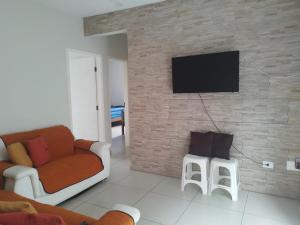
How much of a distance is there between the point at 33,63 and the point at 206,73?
8.25 ft

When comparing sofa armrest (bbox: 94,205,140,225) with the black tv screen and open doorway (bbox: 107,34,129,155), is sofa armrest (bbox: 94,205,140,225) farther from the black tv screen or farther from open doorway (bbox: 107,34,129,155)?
open doorway (bbox: 107,34,129,155)

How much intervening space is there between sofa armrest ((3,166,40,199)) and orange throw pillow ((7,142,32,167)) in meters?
0.29

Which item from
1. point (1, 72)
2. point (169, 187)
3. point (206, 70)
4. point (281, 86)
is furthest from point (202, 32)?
point (1, 72)

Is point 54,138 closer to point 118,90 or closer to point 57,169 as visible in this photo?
point 57,169

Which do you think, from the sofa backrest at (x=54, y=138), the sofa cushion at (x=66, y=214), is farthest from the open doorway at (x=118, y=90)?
the sofa cushion at (x=66, y=214)

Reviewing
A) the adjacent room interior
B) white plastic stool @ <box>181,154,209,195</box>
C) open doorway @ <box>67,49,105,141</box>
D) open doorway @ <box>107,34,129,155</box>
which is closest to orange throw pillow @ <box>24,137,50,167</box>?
the adjacent room interior

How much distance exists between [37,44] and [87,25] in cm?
107

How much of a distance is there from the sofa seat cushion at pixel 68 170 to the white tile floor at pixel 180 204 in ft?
0.95

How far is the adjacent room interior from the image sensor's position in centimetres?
262

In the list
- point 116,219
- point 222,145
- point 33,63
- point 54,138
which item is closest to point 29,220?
point 116,219

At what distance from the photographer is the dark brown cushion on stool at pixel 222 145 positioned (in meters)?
2.91

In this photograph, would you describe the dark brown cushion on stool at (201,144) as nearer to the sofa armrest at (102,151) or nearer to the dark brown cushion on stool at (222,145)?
the dark brown cushion on stool at (222,145)

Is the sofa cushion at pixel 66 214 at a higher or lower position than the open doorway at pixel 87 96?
lower

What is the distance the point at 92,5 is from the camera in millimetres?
3447
